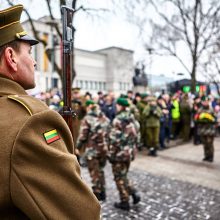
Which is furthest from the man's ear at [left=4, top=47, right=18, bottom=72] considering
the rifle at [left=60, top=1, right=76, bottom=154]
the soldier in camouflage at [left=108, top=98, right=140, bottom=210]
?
the soldier in camouflage at [left=108, top=98, right=140, bottom=210]

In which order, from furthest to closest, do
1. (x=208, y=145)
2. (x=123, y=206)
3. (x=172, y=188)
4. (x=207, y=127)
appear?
1. (x=208, y=145)
2. (x=207, y=127)
3. (x=172, y=188)
4. (x=123, y=206)

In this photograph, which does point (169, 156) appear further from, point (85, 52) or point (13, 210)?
point (85, 52)

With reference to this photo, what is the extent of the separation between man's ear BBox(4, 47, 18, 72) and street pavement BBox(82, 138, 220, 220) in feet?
14.3

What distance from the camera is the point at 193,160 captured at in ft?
31.7

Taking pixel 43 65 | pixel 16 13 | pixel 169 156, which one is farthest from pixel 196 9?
pixel 43 65

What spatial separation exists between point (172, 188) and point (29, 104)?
6.09 m

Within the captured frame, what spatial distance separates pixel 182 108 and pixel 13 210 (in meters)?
12.4

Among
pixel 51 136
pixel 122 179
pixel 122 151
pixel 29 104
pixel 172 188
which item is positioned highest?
pixel 29 104

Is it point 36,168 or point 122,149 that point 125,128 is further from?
point 36,168

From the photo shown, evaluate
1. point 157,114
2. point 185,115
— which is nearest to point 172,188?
point 157,114

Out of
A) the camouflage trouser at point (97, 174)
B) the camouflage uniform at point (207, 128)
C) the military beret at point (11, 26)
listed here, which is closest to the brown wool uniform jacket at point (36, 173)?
the military beret at point (11, 26)

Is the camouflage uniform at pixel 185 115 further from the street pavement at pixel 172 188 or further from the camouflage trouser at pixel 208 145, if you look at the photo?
the camouflage trouser at pixel 208 145

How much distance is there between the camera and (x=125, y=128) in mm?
5793

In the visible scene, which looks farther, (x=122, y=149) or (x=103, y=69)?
(x=103, y=69)
